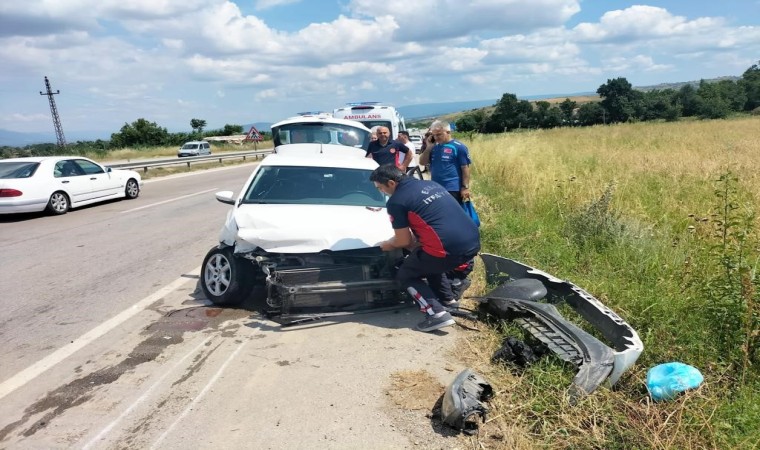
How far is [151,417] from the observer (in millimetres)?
3211

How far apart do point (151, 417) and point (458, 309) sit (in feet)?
9.28

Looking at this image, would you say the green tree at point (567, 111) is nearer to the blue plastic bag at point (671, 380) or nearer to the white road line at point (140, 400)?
the blue plastic bag at point (671, 380)

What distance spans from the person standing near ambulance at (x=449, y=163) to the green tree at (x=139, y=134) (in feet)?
201

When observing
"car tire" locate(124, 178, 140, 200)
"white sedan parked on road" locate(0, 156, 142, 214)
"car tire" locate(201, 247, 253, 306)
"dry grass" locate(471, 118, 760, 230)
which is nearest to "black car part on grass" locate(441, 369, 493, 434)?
"car tire" locate(201, 247, 253, 306)

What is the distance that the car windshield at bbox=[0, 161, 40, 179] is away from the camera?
11398mm

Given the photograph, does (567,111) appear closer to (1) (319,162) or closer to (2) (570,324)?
(1) (319,162)

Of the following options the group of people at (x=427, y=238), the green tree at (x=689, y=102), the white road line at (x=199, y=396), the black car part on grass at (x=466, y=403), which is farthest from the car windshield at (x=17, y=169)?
the green tree at (x=689, y=102)

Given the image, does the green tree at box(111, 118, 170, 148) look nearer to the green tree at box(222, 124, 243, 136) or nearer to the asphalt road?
the green tree at box(222, 124, 243, 136)

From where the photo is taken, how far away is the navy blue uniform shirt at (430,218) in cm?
441

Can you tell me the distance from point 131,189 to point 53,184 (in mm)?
2816

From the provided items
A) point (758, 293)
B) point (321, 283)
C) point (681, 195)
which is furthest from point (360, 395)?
point (681, 195)

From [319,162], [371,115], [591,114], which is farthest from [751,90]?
[319,162]

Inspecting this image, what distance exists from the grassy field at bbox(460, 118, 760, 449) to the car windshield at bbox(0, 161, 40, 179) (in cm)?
1048

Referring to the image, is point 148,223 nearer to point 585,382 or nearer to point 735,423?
point 585,382
